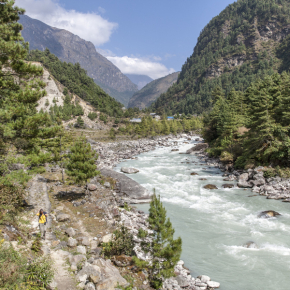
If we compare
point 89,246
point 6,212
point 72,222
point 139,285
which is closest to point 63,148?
point 72,222

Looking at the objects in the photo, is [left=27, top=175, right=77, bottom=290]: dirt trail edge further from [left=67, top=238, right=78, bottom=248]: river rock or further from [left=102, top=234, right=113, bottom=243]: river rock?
[left=102, top=234, right=113, bottom=243]: river rock

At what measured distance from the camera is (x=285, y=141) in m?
26.9

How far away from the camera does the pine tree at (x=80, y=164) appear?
20359 millimetres

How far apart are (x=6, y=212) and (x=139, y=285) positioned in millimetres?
8846

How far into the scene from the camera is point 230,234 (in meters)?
15.9

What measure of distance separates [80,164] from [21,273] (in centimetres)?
1338

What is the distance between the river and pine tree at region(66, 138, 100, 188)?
6.51 metres

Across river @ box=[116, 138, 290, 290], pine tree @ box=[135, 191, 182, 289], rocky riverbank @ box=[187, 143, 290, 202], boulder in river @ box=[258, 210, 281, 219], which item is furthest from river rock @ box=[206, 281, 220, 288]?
rocky riverbank @ box=[187, 143, 290, 202]

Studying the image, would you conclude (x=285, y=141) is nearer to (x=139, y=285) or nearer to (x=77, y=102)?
(x=139, y=285)

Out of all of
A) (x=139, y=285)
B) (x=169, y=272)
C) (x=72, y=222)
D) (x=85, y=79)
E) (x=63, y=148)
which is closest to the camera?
(x=169, y=272)

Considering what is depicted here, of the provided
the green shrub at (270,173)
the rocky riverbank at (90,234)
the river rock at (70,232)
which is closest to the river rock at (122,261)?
the rocky riverbank at (90,234)

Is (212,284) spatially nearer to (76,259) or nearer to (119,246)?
(119,246)

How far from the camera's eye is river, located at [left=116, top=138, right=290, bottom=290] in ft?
38.7

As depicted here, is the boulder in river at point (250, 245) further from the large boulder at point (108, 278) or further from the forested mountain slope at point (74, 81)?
the forested mountain slope at point (74, 81)
